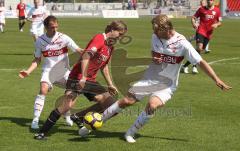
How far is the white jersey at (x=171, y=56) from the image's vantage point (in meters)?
7.90

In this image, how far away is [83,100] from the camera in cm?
1178

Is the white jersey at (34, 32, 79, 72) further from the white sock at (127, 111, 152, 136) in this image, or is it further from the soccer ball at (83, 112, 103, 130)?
the white sock at (127, 111, 152, 136)

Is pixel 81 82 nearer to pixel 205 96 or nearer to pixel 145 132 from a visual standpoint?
pixel 145 132

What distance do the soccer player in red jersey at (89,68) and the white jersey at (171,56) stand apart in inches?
26.4

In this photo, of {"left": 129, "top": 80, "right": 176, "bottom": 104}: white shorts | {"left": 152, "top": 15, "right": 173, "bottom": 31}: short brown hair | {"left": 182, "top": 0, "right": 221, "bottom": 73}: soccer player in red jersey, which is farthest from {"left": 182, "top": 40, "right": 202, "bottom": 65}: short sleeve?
{"left": 182, "top": 0, "right": 221, "bottom": 73}: soccer player in red jersey

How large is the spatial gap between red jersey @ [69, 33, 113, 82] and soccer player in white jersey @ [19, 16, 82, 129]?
1.57 feet

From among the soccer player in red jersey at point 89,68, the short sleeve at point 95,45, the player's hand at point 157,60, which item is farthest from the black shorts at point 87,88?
the player's hand at point 157,60

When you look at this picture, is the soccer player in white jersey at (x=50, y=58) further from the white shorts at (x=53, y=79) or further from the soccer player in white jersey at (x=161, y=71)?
the soccer player in white jersey at (x=161, y=71)

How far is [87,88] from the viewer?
27.8 feet

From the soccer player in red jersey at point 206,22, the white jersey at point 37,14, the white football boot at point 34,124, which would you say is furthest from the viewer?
the white jersey at point 37,14

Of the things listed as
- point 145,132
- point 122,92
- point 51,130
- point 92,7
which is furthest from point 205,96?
point 92,7

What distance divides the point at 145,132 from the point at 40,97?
194 cm

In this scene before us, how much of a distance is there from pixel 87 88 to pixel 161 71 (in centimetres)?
128

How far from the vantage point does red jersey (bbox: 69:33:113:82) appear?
26.7 feet
